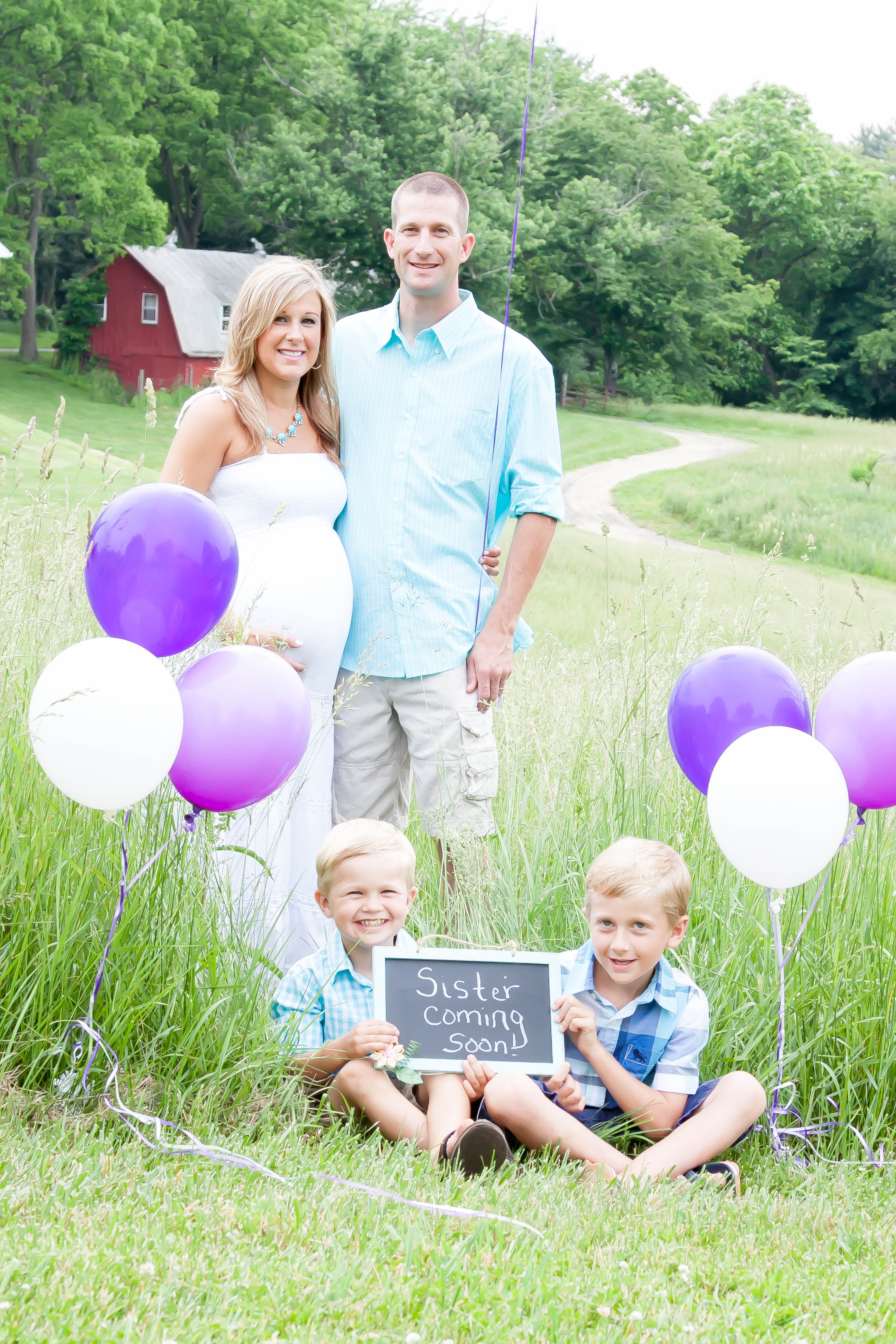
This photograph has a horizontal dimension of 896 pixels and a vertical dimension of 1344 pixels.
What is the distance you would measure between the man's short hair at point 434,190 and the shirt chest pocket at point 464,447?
0.51m

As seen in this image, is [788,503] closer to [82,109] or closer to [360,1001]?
[82,109]

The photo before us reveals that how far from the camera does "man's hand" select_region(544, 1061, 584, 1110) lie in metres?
2.73

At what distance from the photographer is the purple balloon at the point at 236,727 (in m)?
2.54

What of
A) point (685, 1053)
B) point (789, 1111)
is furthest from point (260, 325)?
point (789, 1111)

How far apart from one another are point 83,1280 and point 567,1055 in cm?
127

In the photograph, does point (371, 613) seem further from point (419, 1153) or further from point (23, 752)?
point (419, 1153)

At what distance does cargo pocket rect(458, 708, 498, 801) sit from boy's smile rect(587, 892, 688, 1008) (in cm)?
78

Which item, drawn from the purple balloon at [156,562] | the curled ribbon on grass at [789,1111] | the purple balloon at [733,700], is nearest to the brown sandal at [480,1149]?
the curled ribbon on grass at [789,1111]

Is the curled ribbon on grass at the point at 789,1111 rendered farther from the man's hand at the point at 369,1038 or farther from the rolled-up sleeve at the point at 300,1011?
the rolled-up sleeve at the point at 300,1011

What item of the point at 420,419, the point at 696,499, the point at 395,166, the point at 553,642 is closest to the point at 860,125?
the point at 395,166

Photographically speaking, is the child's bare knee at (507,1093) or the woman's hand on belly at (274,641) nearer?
the child's bare knee at (507,1093)

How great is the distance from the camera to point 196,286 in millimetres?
35188

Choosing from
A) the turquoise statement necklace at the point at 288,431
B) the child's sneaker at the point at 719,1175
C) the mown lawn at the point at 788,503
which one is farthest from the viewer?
the mown lawn at the point at 788,503

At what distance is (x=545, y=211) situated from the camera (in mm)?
34344
